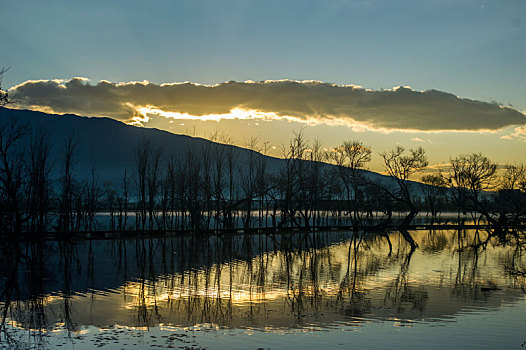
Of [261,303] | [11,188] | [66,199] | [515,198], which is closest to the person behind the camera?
[261,303]

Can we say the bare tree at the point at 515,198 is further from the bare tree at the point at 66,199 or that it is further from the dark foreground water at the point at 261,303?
the bare tree at the point at 66,199

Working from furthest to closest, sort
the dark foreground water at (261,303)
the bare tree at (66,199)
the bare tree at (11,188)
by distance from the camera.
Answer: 1. the bare tree at (66,199)
2. the bare tree at (11,188)
3. the dark foreground water at (261,303)

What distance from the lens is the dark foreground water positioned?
11.1 m

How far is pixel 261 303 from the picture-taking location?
15.2m

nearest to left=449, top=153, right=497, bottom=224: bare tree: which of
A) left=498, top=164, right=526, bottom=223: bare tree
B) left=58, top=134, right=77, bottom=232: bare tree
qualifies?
left=498, top=164, right=526, bottom=223: bare tree

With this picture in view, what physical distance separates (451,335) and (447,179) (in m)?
67.8

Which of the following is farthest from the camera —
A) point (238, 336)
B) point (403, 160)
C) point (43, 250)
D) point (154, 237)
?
point (403, 160)

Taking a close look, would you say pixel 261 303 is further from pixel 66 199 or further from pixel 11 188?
pixel 66 199

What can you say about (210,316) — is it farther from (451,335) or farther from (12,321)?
(451,335)

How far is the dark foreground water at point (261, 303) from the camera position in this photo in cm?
1112

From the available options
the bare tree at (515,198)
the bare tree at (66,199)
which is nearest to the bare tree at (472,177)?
the bare tree at (515,198)

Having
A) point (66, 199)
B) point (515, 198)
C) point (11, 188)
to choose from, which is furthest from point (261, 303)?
point (66, 199)

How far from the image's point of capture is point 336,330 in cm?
1185

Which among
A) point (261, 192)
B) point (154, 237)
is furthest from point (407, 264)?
point (261, 192)
